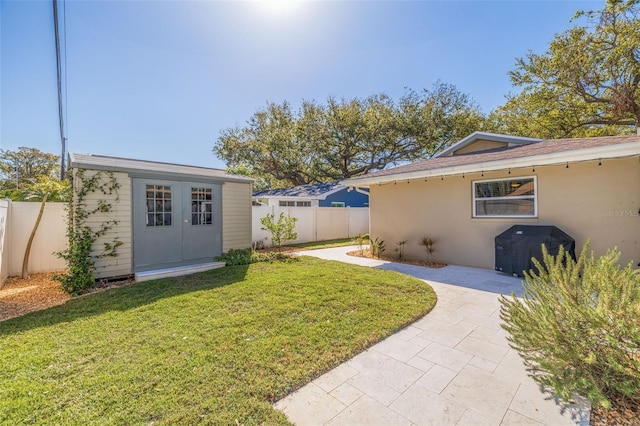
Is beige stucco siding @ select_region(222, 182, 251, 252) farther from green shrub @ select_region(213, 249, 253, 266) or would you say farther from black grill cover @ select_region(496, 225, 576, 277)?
black grill cover @ select_region(496, 225, 576, 277)

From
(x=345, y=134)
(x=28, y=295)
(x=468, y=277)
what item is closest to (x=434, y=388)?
(x=468, y=277)

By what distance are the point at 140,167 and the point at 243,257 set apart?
10.7ft

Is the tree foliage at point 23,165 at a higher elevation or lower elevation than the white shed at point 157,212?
higher

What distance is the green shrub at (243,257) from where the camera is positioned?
711 centimetres

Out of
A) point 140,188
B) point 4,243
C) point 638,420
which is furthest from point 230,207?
point 638,420

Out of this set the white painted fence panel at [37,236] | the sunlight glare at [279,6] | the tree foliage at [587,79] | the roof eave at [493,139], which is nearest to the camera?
the white painted fence panel at [37,236]

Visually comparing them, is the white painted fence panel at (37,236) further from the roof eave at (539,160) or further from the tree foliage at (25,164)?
the tree foliage at (25,164)

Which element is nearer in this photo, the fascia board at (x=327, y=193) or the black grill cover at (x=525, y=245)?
the black grill cover at (x=525, y=245)

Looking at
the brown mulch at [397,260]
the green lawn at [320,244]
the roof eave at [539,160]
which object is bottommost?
the brown mulch at [397,260]

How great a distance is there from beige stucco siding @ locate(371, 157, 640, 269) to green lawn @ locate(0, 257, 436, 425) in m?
2.71

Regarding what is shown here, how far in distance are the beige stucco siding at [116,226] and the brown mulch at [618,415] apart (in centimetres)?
741

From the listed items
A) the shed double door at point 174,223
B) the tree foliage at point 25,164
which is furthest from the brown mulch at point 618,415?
the tree foliage at point 25,164

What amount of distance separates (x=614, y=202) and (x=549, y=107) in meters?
10.9

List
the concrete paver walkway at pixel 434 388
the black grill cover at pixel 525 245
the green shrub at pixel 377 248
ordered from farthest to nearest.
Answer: the green shrub at pixel 377 248
the black grill cover at pixel 525 245
the concrete paver walkway at pixel 434 388
